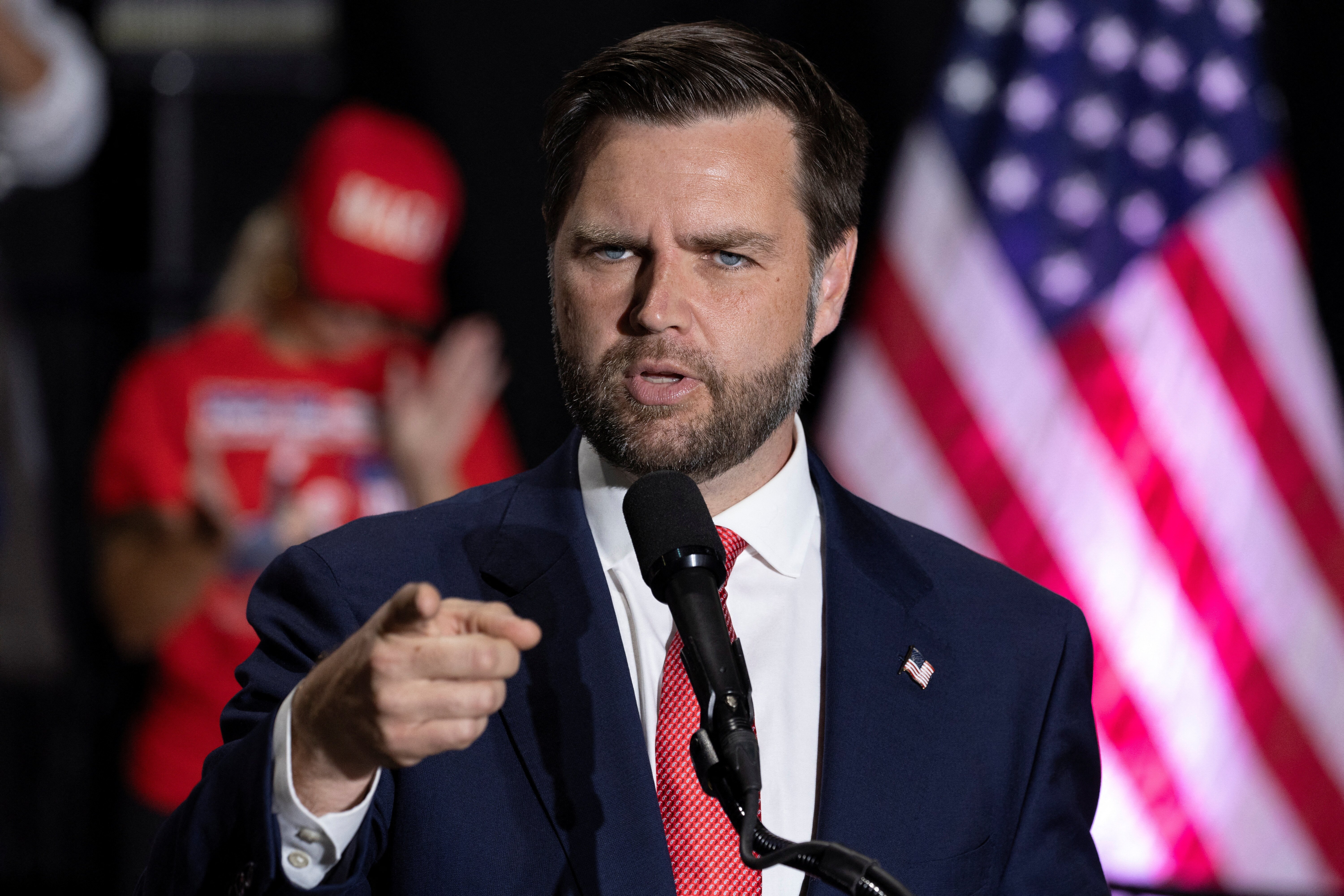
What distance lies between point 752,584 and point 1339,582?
7.02ft

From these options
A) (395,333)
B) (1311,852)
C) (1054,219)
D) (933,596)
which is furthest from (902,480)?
(933,596)

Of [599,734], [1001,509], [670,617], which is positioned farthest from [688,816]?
[1001,509]

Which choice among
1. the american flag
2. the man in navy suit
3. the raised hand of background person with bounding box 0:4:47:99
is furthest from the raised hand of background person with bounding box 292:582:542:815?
the raised hand of background person with bounding box 0:4:47:99

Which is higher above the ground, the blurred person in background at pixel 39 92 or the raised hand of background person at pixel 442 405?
the blurred person in background at pixel 39 92

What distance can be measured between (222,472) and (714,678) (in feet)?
8.72

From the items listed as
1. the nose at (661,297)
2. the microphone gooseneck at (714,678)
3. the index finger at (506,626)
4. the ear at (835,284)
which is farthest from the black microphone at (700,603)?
the ear at (835,284)

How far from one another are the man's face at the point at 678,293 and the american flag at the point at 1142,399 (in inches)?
74.0

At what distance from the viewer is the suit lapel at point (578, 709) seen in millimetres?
1254

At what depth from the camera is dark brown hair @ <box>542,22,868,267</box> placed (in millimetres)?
1473

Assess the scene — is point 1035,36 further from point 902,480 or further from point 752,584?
point 752,584

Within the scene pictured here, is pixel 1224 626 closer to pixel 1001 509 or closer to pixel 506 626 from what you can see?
pixel 1001 509

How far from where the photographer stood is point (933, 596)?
1.56 metres

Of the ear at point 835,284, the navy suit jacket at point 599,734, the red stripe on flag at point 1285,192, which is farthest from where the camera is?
the red stripe on flag at point 1285,192

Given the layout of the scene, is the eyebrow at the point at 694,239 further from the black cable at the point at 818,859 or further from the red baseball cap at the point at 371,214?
the red baseball cap at the point at 371,214
